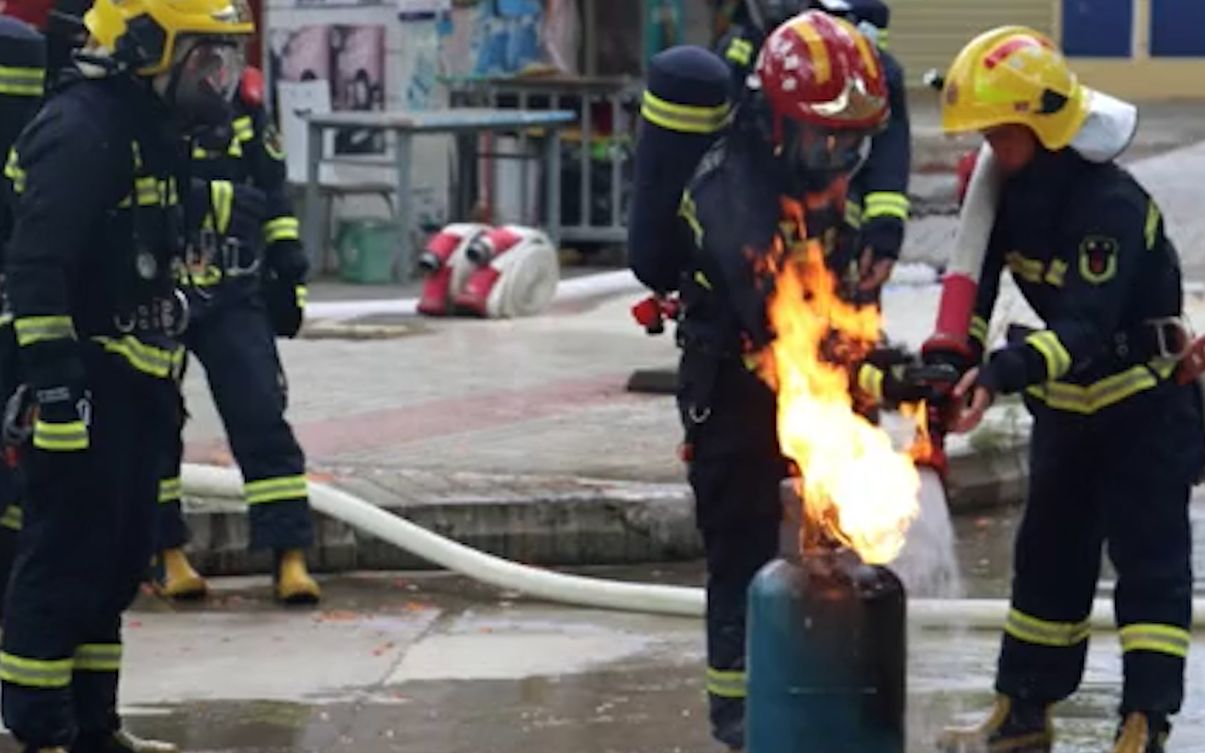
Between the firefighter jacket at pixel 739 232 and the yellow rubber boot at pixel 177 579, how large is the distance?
2839 mm

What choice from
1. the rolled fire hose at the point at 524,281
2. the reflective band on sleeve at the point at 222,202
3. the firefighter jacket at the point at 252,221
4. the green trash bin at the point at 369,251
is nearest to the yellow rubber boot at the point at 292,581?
the firefighter jacket at the point at 252,221

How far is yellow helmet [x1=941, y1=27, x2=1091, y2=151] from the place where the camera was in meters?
6.94

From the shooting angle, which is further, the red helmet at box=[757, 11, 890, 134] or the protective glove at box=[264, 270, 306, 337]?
the protective glove at box=[264, 270, 306, 337]

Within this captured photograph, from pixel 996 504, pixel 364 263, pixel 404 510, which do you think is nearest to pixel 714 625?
pixel 404 510

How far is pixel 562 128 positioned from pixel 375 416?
7.44m

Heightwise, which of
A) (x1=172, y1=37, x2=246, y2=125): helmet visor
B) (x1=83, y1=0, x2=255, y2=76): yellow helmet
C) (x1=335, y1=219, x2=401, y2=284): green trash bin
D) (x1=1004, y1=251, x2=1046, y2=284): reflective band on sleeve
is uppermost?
(x1=83, y1=0, x2=255, y2=76): yellow helmet

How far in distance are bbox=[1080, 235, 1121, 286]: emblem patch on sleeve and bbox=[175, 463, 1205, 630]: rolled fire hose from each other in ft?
6.17

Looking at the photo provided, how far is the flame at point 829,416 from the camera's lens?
20.1 ft

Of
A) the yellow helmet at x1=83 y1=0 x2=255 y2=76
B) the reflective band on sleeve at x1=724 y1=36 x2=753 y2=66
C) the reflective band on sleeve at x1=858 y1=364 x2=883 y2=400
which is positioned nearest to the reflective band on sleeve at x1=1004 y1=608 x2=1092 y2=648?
the reflective band on sleeve at x1=858 y1=364 x2=883 y2=400

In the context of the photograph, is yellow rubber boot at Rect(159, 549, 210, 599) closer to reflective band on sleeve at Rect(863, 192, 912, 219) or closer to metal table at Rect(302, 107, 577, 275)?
reflective band on sleeve at Rect(863, 192, 912, 219)

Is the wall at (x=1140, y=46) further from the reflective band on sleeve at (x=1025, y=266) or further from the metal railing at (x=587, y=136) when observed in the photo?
the reflective band on sleeve at (x=1025, y=266)

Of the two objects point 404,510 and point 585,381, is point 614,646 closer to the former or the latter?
point 404,510

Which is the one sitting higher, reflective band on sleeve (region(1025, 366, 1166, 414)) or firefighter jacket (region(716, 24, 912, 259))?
firefighter jacket (region(716, 24, 912, 259))

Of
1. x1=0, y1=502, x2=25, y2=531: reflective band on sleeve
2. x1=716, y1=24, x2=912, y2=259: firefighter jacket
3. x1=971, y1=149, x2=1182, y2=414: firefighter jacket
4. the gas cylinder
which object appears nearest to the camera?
the gas cylinder
